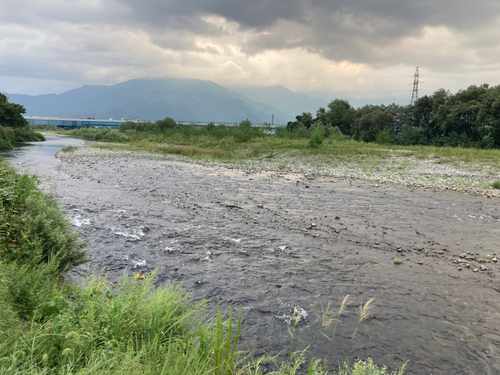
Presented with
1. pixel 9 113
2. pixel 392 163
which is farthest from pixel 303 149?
pixel 9 113

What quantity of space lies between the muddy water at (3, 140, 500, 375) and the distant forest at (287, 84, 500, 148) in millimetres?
36262

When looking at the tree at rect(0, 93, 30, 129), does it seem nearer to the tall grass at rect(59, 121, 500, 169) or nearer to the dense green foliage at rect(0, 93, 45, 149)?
the dense green foliage at rect(0, 93, 45, 149)

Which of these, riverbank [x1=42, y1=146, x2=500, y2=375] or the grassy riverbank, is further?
the grassy riverbank

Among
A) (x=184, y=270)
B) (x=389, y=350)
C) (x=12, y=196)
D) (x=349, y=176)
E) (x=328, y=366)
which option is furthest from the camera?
(x=349, y=176)

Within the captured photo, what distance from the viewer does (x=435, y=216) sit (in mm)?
13391

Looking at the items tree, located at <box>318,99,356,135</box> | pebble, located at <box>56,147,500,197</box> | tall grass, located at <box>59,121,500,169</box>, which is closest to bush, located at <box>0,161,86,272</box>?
pebble, located at <box>56,147,500,197</box>

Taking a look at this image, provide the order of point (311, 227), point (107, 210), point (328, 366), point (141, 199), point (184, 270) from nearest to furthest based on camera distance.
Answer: point (328, 366), point (184, 270), point (311, 227), point (107, 210), point (141, 199)

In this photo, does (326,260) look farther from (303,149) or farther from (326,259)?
(303,149)

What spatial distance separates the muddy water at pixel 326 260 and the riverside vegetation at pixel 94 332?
28.4 inches

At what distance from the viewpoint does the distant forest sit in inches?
2037

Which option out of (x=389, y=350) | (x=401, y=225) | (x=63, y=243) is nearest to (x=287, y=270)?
(x=389, y=350)

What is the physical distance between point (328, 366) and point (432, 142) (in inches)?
2827

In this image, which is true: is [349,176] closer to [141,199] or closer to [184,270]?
[141,199]

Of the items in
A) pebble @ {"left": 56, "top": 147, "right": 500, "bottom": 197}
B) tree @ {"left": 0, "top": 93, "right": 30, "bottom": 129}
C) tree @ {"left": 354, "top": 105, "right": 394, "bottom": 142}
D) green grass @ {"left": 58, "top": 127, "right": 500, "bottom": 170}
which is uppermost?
tree @ {"left": 354, "top": 105, "right": 394, "bottom": 142}
